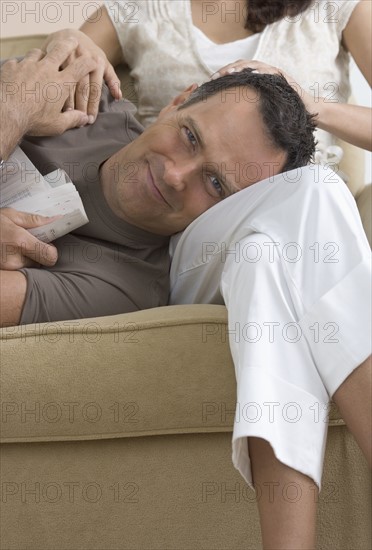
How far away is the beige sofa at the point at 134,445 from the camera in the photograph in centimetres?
121

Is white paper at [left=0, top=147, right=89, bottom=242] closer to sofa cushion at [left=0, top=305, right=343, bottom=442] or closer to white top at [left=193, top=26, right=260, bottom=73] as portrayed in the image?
sofa cushion at [left=0, top=305, right=343, bottom=442]

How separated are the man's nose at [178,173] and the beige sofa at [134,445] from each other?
0.82 feet

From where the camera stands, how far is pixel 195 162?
1.46 metres

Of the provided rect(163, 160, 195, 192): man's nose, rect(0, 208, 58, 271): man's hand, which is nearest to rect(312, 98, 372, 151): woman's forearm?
rect(163, 160, 195, 192): man's nose

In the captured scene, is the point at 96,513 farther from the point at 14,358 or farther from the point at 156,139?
the point at 156,139

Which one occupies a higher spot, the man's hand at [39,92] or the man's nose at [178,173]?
the man's hand at [39,92]

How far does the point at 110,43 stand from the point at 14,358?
1.01 m

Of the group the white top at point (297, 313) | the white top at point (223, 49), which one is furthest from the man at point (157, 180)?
the white top at point (223, 49)

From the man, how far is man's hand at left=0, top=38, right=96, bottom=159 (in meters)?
0.05

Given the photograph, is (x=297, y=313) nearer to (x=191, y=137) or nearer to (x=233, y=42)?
(x=191, y=137)

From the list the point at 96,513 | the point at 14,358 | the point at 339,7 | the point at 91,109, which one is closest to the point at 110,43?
the point at 91,109

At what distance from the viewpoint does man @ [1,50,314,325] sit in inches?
55.6

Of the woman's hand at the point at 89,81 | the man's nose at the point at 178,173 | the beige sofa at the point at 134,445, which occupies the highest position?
the woman's hand at the point at 89,81

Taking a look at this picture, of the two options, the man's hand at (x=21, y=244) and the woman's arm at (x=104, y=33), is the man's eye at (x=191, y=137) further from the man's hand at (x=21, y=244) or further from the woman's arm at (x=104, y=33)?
the woman's arm at (x=104, y=33)
